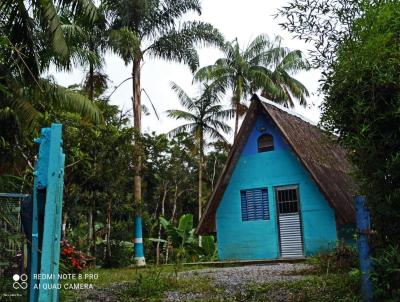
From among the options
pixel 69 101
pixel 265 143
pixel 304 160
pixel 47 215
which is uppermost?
pixel 69 101

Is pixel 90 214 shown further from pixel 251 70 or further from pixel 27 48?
pixel 251 70

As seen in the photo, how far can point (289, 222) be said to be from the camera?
14.5m

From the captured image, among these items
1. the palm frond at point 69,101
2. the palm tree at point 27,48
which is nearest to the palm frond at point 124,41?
the palm frond at point 69,101

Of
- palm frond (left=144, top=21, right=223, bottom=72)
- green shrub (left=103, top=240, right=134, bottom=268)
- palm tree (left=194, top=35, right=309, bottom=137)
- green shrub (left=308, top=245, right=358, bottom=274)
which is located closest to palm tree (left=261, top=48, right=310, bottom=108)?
palm tree (left=194, top=35, right=309, bottom=137)

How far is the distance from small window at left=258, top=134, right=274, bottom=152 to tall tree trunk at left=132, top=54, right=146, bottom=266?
4344 mm

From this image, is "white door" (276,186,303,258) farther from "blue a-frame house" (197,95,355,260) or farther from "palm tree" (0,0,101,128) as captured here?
"palm tree" (0,0,101,128)

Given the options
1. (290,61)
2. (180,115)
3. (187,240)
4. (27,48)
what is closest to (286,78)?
(290,61)

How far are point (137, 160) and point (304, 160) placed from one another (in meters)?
6.10

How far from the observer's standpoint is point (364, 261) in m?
4.15

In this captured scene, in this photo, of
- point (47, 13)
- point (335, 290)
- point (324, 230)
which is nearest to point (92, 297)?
point (335, 290)

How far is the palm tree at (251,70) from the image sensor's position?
24.1 meters

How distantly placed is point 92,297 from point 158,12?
14.7 m

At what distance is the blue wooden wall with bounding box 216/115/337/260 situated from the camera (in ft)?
Answer: 45.5

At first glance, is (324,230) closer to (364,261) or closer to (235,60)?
(364,261)
